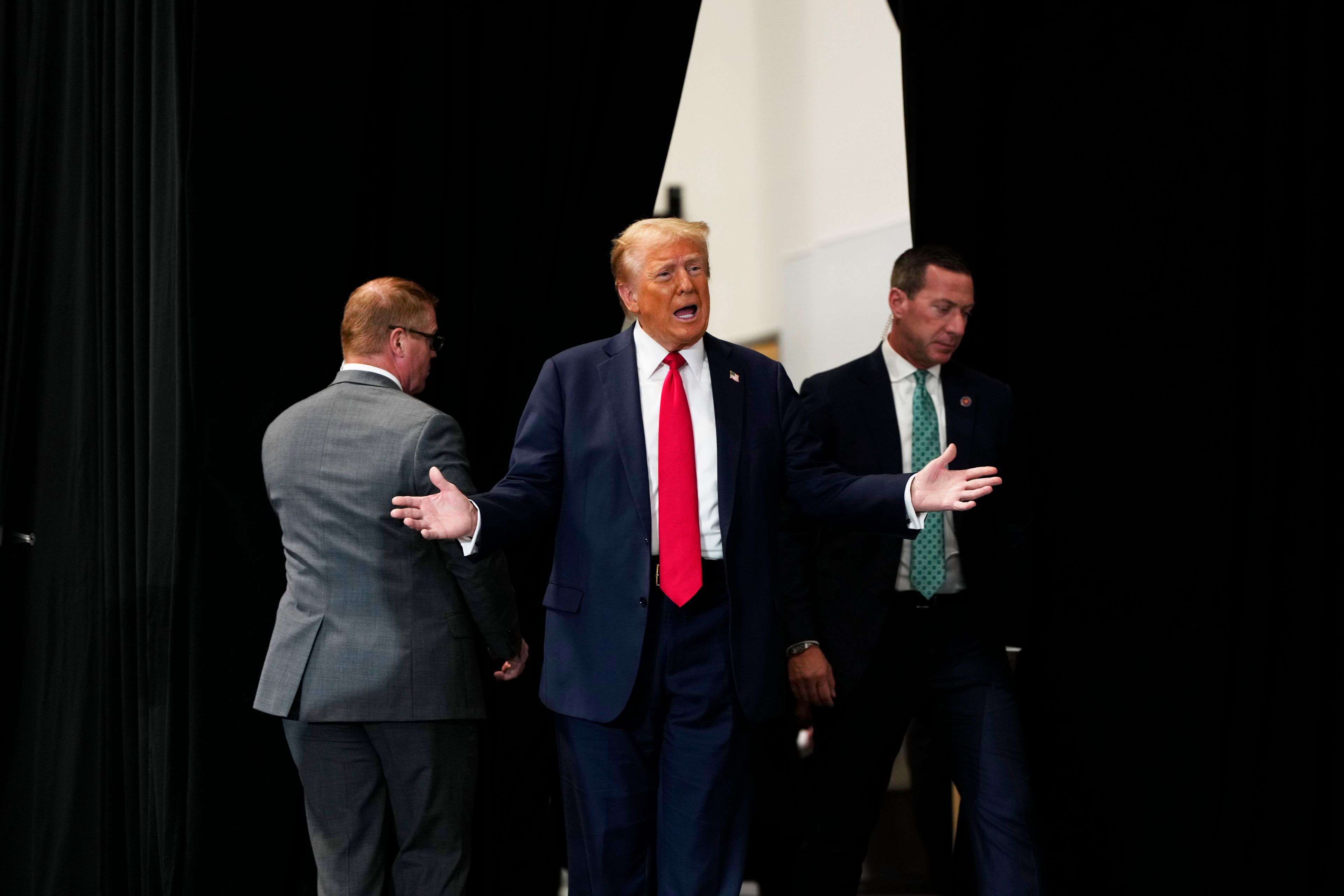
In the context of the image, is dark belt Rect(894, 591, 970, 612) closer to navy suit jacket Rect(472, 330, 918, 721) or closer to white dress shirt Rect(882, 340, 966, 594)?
white dress shirt Rect(882, 340, 966, 594)

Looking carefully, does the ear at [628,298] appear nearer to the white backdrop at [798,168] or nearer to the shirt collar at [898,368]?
the shirt collar at [898,368]

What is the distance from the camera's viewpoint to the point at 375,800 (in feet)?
8.15

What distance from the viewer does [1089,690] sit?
9.69 feet

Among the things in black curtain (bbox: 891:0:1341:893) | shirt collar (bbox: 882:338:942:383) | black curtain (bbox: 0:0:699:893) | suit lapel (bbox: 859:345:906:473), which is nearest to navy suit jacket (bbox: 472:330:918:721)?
suit lapel (bbox: 859:345:906:473)

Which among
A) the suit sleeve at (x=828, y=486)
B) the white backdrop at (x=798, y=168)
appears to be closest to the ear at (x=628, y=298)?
the suit sleeve at (x=828, y=486)

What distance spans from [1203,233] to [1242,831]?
1.50 m

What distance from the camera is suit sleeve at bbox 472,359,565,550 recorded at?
2.20m

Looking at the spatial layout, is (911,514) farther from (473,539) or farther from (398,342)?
(398,342)

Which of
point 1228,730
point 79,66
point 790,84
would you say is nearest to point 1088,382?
point 1228,730

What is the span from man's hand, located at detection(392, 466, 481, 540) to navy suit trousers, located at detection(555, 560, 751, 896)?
0.39 metres

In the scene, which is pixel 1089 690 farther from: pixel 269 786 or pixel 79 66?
pixel 79 66

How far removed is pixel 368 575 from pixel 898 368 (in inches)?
53.1

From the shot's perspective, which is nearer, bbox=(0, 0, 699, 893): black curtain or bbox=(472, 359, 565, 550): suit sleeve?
bbox=(472, 359, 565, 550): suit sleeve

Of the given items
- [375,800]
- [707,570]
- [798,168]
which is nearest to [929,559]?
[707,570]
